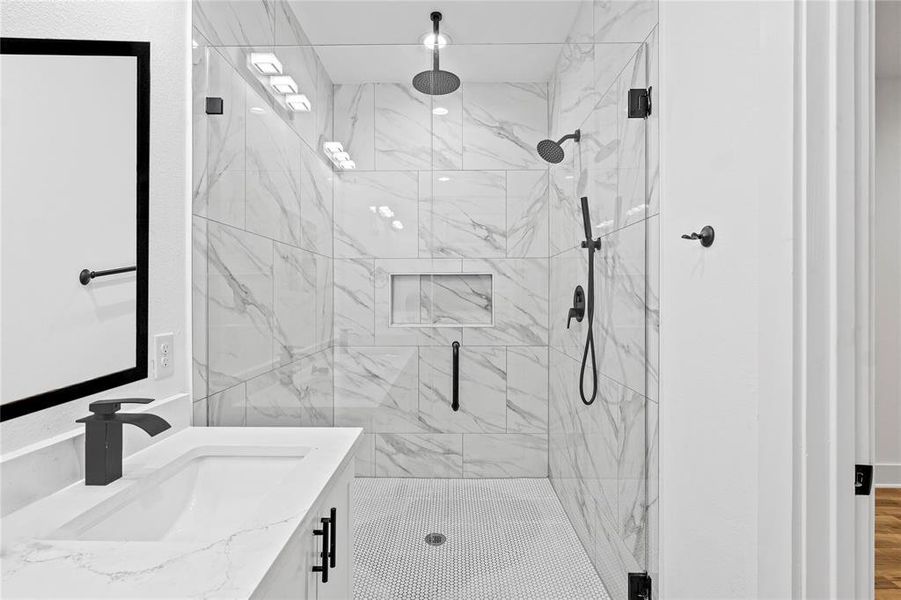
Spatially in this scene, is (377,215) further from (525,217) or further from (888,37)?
(888,37)

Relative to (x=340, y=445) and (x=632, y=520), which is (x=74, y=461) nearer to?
(x=340, y=445)

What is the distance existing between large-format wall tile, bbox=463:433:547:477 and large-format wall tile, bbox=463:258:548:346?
376mm

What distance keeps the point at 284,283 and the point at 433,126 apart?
792mm

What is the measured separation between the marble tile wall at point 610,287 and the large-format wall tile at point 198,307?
1193mm

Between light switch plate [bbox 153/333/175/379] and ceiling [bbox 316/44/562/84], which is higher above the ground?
ceiling [bbox 316/44/562/84]

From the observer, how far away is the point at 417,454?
6.53ft

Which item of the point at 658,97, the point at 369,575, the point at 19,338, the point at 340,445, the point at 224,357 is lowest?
the point at 369,575

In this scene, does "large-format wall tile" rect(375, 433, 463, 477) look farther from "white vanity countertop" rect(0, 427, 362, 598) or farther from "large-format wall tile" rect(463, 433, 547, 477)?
"white vanity countertop" rect(0, 427, 362, 598)

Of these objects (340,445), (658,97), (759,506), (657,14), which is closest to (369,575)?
(340,445)

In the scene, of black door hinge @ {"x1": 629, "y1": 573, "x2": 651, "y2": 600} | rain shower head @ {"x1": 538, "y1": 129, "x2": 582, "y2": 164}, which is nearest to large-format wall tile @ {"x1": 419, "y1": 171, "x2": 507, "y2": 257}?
rain shower head @ {"x1": 538, "y1": 129, "x2": 582, "y2": 164}

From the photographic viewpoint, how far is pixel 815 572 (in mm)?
978

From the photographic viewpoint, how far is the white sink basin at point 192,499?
0.97 meters

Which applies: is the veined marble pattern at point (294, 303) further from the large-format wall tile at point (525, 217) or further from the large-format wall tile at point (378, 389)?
the large-format wall tile at point (525, 217)

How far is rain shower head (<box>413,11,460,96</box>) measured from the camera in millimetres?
1900
